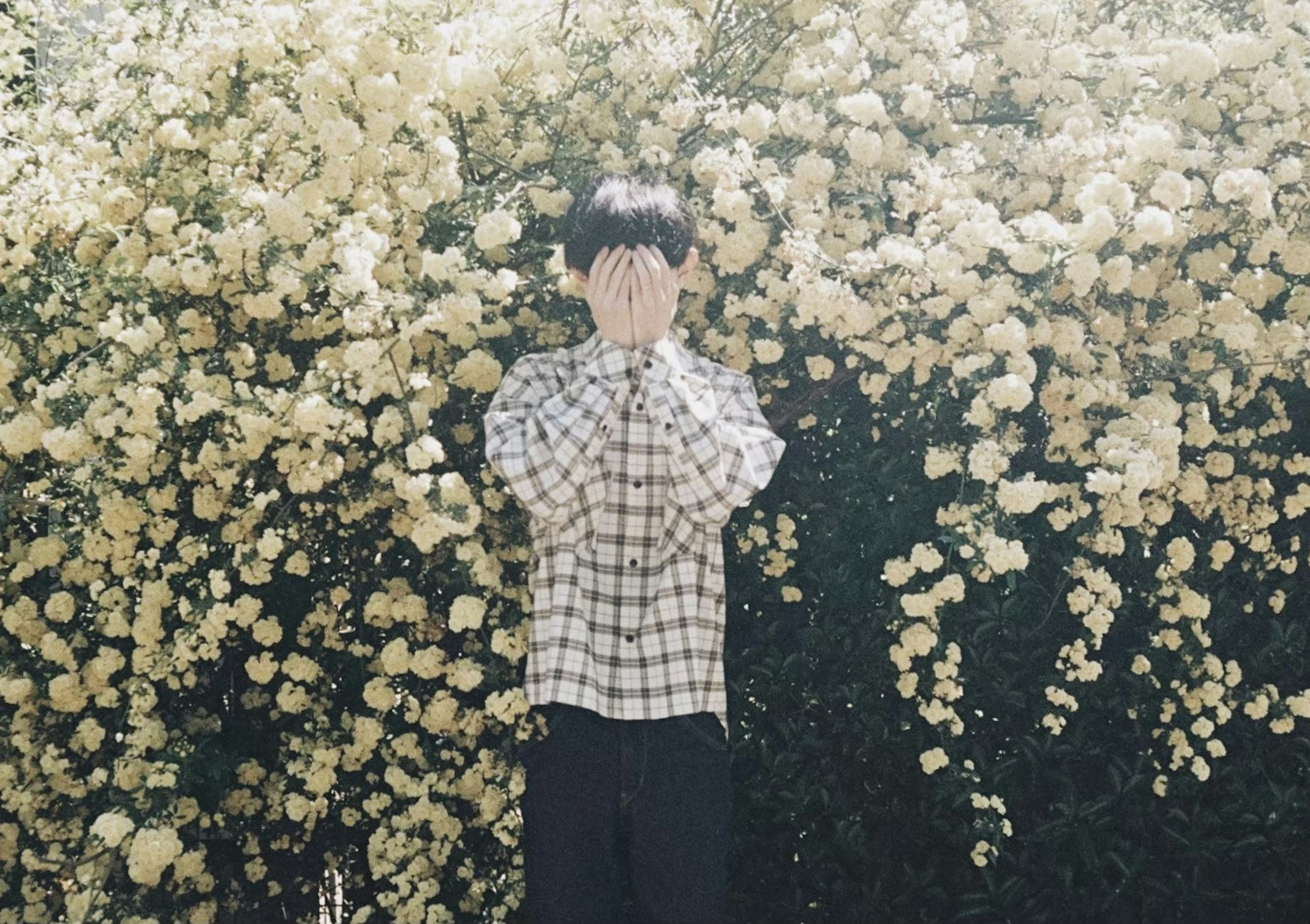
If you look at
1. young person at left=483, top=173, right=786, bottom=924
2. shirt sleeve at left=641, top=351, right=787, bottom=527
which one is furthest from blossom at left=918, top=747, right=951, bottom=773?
shirt sleeve at left=641, top=351, right=787, bottom=527

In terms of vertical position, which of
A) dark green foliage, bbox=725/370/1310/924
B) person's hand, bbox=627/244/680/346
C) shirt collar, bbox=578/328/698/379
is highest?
person's hand, bbox=627/244/680/346

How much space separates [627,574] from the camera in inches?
83.5

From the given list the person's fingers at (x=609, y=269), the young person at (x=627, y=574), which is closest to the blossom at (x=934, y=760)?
the young person at (x=627, y=574)

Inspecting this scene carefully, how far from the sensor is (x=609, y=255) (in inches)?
81.1

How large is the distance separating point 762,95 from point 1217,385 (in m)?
1.23

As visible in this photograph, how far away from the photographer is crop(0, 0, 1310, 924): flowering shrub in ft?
7.20

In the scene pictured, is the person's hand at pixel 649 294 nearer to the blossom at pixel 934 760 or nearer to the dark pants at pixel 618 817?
the dark pants at pixel 618 817

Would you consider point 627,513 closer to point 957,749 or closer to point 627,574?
point 627,574

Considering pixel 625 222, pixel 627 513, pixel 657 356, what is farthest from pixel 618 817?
pixel 625 222

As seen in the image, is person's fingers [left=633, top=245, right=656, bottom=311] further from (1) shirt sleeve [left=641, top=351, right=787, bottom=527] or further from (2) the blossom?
(2) the blossom

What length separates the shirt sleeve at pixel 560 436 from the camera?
2.00 m

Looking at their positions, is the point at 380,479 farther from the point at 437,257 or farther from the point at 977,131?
the point at 977,131

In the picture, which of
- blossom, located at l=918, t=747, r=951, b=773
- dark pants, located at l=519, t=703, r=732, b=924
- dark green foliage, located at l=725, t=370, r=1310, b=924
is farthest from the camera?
dark green foliage, located at l=725, t=370, r=1310, b=924

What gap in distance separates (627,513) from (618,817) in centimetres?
56
